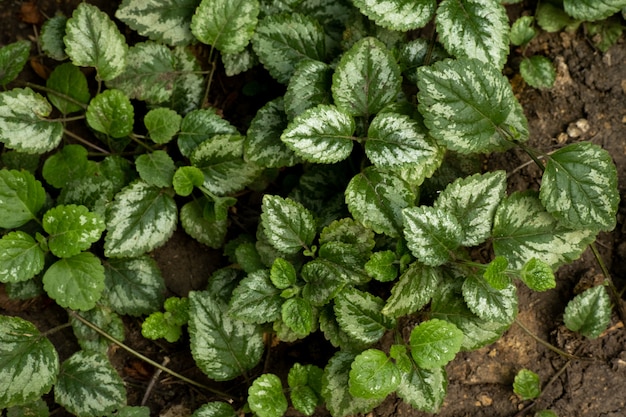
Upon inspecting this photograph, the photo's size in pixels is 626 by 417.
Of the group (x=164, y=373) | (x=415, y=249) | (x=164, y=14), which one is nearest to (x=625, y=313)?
(x=415, y=249)

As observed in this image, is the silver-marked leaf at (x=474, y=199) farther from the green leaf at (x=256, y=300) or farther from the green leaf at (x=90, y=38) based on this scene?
the green leaf at (x=90, y=38)

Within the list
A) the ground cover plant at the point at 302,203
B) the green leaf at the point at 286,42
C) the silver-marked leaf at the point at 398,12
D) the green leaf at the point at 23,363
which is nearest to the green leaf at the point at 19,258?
the ground cover plant at the point at 302,203

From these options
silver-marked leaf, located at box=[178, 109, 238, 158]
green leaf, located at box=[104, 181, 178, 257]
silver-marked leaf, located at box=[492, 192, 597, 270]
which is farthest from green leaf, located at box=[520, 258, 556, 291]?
green leaf, located at box=[104, 181, 178, 257]

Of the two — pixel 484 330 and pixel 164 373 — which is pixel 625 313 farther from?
pixel 164 373

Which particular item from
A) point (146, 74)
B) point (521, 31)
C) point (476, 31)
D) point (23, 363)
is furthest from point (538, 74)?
point (23, 363)

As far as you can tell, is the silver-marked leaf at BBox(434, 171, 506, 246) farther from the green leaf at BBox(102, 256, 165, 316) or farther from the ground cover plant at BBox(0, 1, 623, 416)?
the green leaf at BBox(102, 256, 165, 316)

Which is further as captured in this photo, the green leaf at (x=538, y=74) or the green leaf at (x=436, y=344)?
the green leaf at (x=538, y=74)
